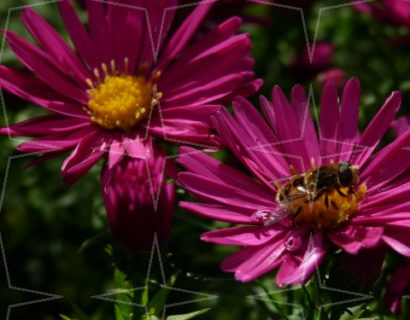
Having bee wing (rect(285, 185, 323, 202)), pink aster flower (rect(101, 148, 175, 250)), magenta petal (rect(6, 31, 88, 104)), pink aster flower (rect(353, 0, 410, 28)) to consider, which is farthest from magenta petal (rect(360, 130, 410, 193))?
pink aster flower (rect(353, 0, 410, 28))

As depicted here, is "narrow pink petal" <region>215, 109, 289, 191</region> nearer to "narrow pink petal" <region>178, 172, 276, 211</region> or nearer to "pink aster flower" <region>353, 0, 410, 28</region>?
"narrow pink petal" <region>178, 172, 276, 211</region>

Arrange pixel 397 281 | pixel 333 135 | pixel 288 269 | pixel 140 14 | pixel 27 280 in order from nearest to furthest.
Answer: pixel 288 269
pixel 397 281
pixel 333 135
pixel 140 14
pixel 27 280

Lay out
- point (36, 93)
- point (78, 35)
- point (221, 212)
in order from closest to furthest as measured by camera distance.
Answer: point (221, 212), point (36, 93), point (78, 35)

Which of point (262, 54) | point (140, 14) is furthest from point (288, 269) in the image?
point (262, 54)

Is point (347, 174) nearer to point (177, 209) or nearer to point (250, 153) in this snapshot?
point (250, 153)

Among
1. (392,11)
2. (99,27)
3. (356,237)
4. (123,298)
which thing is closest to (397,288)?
(356,237)

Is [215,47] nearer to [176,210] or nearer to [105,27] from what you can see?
[105,27]
